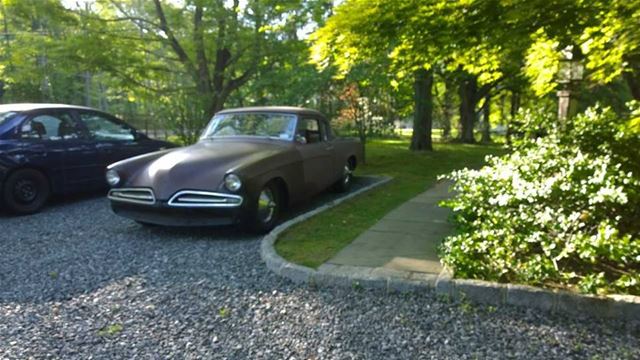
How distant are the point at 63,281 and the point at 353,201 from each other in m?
4.19

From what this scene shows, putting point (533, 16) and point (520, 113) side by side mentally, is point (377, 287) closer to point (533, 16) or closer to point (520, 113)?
point (533, 16)

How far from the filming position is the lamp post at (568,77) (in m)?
6.70

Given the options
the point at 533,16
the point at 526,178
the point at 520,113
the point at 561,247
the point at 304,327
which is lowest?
the point at 304,327

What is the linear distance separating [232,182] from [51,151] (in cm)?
350

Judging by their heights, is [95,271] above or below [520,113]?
below

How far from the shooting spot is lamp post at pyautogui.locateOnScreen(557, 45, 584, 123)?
6.70 meters

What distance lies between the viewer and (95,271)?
4.39m

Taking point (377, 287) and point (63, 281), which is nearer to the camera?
point (377, 287)

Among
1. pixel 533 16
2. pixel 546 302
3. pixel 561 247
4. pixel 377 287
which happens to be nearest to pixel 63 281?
pixel 377 287

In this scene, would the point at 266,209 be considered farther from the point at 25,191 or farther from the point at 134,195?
the point at 25,191

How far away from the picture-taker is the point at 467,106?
25469 millimetres

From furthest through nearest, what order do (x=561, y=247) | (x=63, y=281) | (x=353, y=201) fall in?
(x=353, y=201)
(x=63, y=281)
(x=561, y=247)

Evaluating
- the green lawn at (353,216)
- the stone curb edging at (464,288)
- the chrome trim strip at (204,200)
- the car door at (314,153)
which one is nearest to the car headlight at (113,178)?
the chrome trim strip at (204,200)

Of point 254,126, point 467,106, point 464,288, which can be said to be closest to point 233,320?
point 464,288
